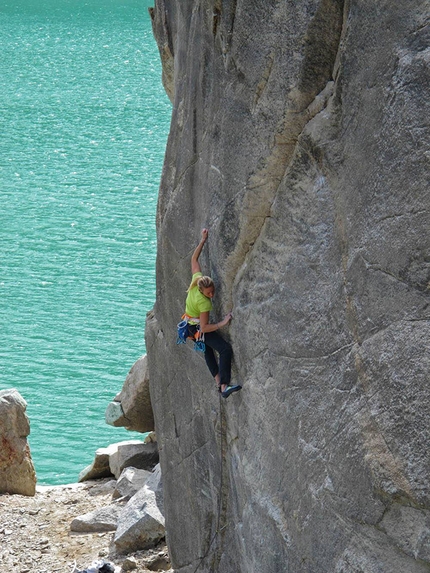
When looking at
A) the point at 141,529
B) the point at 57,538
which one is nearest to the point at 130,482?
the point at 57,538

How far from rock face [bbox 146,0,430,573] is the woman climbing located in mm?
85

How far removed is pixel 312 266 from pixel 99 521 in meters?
6.21

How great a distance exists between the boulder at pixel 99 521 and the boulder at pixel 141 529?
2.66 feet

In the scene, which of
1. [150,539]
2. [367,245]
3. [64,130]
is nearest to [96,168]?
[64,130]

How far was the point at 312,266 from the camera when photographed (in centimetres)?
643

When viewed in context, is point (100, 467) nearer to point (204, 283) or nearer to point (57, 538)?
point (57, 538)

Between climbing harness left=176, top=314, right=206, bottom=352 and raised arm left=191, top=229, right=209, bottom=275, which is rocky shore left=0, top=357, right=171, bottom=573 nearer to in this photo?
climbing harness left=176, top=314, right=206, bottom=352

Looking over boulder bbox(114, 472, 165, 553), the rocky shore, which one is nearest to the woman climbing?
the rocky shore

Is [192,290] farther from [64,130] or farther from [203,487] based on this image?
[64,130]

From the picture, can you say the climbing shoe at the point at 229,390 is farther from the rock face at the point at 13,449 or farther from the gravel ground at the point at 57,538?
the rock face at the point at 13,449

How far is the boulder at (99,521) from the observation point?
1152 cm

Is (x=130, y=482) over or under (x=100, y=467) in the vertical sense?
over

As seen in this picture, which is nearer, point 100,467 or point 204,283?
point 204,283

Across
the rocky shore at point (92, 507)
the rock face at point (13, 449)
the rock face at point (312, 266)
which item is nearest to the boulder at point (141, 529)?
the rocky shore at point (92, 507)
